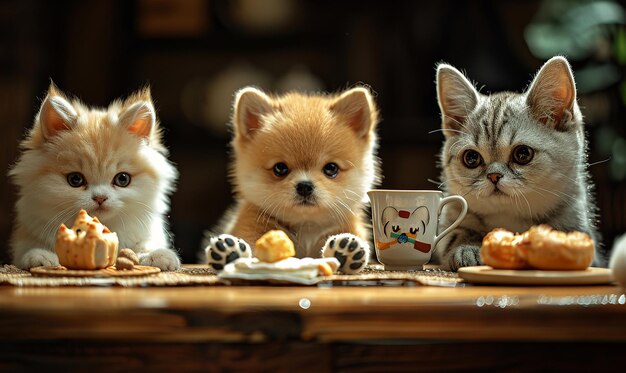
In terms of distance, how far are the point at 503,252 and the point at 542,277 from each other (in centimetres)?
8

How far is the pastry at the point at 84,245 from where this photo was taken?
1052 mm

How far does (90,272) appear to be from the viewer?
1.04 metres

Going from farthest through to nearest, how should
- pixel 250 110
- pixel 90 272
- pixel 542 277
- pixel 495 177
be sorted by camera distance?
pixel 250 110 < pixel 495 177 < pixel 90 272 < pixel 542 277

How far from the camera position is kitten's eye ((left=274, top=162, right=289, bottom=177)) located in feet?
4.27

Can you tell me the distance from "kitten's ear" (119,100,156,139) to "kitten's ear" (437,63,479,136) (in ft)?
1.94

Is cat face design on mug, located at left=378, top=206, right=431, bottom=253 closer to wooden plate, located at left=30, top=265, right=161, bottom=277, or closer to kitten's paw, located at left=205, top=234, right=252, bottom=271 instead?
kitten's paw, located at left=205, top=234, right=252, bottom=271

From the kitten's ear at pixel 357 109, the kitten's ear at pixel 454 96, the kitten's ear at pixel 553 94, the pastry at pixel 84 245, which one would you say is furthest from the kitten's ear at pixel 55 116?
the kitten's ear at pixel 553 94

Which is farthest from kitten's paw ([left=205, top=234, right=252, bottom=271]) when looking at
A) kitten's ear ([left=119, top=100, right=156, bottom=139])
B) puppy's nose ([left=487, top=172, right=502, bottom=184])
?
puppy's nose ([left=487, top=172, right=502, bottom=184])

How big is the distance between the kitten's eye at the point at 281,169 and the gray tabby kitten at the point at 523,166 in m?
0.33

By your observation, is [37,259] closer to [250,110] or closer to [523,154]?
[250,110]

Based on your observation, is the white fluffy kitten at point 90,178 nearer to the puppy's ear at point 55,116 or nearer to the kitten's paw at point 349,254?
the puppy's ear at point 55,116

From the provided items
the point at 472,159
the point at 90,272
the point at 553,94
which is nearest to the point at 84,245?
the point at 90,272

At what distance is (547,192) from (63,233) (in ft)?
2.79

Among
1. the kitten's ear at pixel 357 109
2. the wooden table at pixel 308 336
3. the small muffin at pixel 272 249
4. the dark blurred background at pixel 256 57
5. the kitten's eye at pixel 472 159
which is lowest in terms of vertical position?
the wooden table at pixel 308 336
